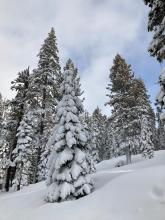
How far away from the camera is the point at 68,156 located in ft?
50.4

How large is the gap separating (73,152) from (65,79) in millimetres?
4846

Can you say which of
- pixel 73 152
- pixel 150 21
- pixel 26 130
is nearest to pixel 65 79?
pixel 73 152

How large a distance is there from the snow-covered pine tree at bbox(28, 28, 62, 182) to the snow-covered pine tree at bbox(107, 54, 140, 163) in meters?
8.61

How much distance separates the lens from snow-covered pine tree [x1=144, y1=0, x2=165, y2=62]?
11609 millimetres

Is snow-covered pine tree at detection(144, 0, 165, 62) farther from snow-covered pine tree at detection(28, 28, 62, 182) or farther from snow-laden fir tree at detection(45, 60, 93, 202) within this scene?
snow-covered pine tree at detection(28, 28, 62, 182)

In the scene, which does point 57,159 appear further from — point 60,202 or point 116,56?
point 116,56

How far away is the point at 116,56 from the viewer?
3825 cm

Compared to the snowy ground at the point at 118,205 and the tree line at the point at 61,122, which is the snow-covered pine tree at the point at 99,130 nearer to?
the tree line at the point at 61,122

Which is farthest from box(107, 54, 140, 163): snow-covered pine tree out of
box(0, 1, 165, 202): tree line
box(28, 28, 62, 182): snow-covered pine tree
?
box(28, 28, 62, 182): snow-covered pine tree

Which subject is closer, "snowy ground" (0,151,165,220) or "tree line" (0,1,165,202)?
"snowy ground" (0,151,165,220)

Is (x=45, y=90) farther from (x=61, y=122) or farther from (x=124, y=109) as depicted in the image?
(x=61, y=122)

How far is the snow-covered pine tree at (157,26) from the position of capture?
38.1 ft

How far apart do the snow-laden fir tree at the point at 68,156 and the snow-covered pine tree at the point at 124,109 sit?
679 inches

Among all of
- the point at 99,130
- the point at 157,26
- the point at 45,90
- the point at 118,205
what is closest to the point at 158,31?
the point at 157,26
